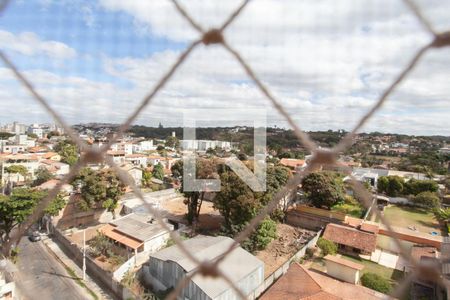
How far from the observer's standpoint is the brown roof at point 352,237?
6.27 m

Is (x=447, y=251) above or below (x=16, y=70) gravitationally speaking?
below

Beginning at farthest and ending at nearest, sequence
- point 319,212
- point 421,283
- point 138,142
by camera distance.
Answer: point 138,142 → point 319,212 → point 421,283

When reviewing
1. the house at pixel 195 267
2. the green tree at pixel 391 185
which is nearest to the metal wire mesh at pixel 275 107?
the house at pixel 195 267

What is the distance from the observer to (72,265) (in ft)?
18.8

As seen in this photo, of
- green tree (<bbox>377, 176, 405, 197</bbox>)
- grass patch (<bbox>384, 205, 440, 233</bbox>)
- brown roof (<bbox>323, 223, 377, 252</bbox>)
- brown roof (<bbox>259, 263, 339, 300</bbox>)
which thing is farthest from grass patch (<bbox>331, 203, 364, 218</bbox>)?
brown roof (<bbox>259, 263, 339, 300</bbox>)

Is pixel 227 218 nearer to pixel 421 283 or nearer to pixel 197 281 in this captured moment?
pixel 197 281

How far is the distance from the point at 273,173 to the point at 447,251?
12.1ft

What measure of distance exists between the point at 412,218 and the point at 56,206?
32.3ft

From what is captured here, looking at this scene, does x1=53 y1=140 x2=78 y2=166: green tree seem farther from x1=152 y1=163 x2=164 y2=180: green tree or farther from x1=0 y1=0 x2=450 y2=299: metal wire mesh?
x1=0 y1=0 x2=450 y2=299: metal wire mesh

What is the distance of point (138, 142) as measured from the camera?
837 inches

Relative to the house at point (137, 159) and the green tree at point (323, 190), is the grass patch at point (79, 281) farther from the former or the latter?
the house at point (137, 159)

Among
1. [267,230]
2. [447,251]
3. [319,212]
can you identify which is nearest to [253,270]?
[267,230]

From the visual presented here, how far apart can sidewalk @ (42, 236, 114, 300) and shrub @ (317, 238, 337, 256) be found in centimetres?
422

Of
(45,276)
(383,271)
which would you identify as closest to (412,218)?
(383,271)
